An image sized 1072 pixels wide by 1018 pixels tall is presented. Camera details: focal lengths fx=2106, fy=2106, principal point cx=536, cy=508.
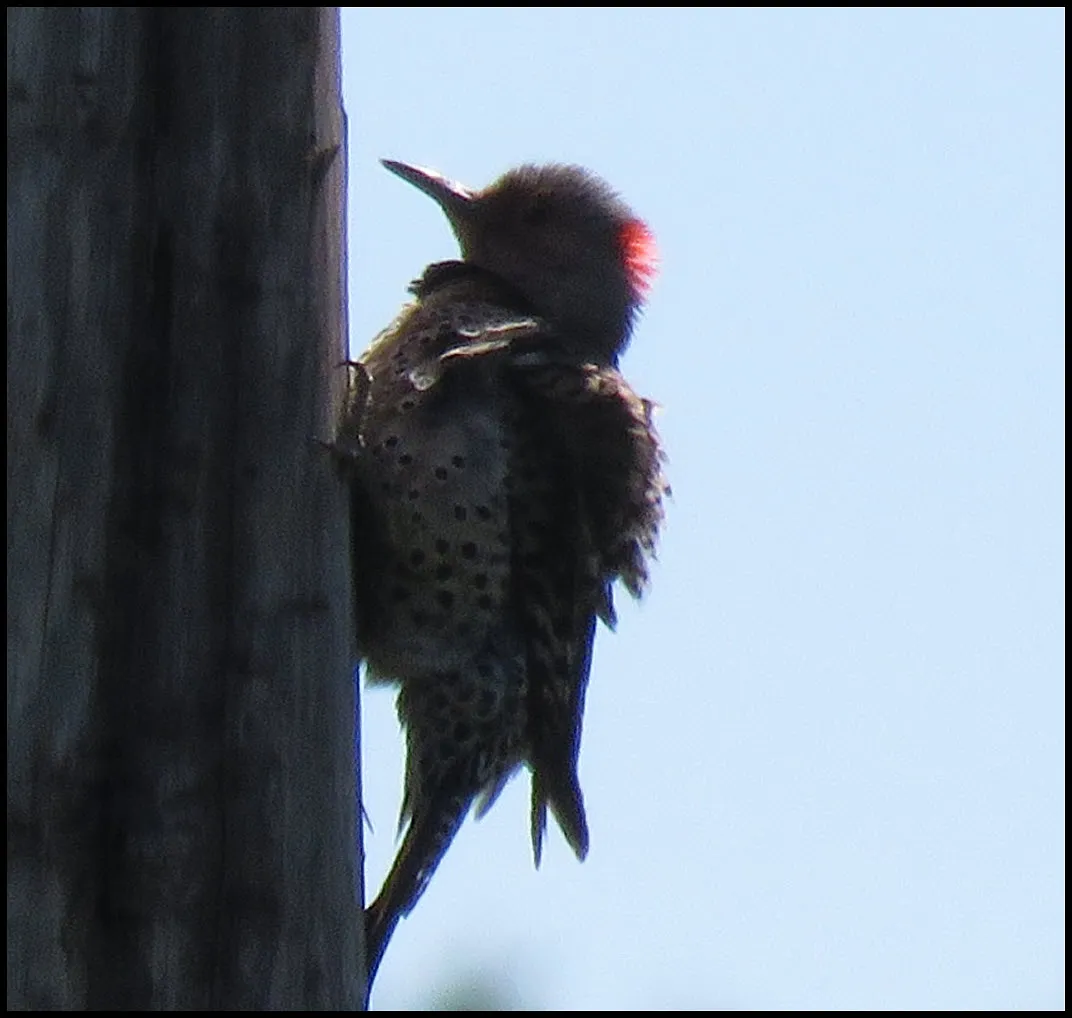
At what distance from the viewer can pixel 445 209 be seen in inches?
271

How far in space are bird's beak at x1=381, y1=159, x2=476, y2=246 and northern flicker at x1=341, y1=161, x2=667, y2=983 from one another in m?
0.73

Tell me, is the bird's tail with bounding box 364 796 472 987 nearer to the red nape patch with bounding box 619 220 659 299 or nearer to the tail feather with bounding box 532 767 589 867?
the tail feather with bounding box 532 767 589 867

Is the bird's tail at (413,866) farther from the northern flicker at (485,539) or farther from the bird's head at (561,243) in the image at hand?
the bird's head at (561,243)

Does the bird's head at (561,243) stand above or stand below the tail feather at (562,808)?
above

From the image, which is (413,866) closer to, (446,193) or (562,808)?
(562,808)

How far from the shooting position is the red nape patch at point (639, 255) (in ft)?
21.9

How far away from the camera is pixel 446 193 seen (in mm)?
6836

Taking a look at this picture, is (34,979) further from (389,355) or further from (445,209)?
(445,209)

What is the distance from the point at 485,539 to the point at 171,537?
1525 millimetres

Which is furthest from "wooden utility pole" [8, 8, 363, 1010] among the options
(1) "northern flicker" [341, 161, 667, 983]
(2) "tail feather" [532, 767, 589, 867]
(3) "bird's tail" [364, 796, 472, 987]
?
(2) "tail feather" [532, 767, 589, 867]

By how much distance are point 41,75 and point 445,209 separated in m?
3.29

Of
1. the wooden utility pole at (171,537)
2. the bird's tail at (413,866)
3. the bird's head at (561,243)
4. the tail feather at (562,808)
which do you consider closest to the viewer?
the wooden utility pole at (171,537)

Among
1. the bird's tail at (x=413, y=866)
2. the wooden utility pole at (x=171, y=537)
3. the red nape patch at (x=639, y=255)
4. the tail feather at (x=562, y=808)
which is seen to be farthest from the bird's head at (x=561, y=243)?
the wooden utility pole at (x=171, y=537)

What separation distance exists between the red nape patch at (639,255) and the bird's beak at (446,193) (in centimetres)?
50
